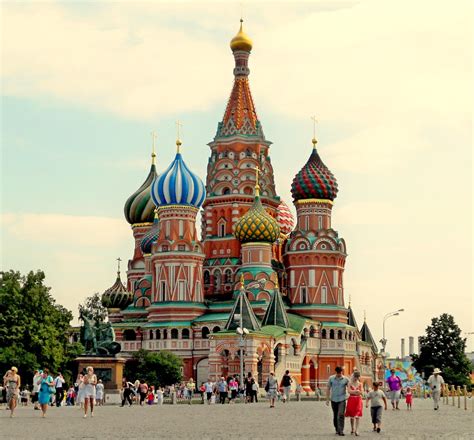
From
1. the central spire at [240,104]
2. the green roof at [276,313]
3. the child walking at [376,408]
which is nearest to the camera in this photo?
the child walking at [376,408]

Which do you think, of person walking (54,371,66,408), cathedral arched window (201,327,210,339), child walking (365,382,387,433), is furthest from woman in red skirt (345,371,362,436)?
cathedral arched window (201,327,210,339)

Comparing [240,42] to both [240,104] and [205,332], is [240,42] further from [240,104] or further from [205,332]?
[205,332]

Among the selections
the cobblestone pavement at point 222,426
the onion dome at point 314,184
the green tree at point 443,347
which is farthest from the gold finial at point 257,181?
the cobblestone pavement at point 222,426

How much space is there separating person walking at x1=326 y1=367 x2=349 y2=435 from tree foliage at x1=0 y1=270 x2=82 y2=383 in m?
36.4

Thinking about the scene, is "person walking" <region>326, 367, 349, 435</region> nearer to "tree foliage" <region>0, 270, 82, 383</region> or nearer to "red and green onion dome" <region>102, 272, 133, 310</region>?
"tree foliage" <region>0, 270, 82, 383</region>

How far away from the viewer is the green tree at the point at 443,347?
79500mm

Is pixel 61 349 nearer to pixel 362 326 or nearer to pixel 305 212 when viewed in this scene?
pixel 305 212

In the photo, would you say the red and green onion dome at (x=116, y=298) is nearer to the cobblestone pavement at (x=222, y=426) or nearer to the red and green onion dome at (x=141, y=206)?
the red and green onion dome at (x=141, y=206)

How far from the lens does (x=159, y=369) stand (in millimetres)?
67438

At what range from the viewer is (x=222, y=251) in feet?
254

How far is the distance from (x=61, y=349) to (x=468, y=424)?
38.0m

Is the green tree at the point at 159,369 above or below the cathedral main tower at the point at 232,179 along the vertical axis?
below

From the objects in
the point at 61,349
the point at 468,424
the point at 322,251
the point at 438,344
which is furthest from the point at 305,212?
the point at 468,424

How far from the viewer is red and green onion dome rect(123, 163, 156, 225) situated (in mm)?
85125
